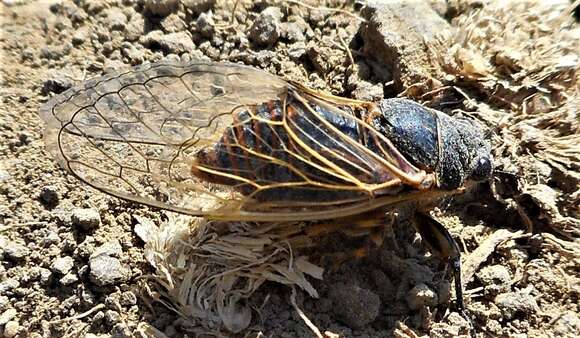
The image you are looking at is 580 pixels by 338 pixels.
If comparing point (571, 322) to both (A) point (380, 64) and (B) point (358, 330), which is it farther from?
(A) point (380, 64)

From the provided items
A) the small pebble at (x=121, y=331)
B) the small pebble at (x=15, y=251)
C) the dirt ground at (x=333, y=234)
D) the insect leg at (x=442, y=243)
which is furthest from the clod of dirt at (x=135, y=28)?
the insect leg at (x=442, y=243)

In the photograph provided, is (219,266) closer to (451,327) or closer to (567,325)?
(451,327)

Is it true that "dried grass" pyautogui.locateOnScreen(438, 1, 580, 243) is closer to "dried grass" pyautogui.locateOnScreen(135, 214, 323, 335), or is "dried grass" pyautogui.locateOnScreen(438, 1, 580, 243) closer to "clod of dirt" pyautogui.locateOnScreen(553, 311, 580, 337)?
"clod of dirt" pyautogui.locateOnScreen(553, 311, 580, 337)

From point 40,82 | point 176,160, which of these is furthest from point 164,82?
point 40,82

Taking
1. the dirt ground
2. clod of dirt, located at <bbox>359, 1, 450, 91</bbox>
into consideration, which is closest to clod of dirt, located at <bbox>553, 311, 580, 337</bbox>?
the dirt ground

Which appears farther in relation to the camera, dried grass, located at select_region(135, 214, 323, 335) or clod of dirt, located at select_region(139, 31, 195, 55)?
clod of dirt, located at select_region(139, 31, 195, 55)

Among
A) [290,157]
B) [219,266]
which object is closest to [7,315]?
[219,266]
